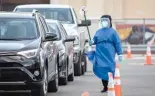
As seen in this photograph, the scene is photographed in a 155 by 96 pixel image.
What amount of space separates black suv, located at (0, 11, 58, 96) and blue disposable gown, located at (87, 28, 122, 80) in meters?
1.24

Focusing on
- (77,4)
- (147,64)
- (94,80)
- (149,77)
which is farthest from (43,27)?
(77,4)

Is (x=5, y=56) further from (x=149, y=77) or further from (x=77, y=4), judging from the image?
(x=77, y=4)

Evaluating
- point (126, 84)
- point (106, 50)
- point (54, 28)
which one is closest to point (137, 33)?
point (126, 84)

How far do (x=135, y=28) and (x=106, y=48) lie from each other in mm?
22715

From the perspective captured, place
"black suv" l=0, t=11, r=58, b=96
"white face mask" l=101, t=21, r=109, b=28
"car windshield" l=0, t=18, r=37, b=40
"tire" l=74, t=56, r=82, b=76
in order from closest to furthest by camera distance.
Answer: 1. "black suv" l=0, t=11, r=58, b=96
2. "car windshield" l=0, t=18, r=37, b=40
3. "white face mask" l=101, t=21, r=109, b=28
4. "tire" l=74, t=56, r=82, b=76

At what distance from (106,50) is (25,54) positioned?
3.05 meters

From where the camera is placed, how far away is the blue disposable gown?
1529 cm

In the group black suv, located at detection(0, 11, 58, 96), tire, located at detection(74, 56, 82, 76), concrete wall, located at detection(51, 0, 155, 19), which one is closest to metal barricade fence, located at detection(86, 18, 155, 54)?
concrete wall, located at detection(51, 0, 155, 19)

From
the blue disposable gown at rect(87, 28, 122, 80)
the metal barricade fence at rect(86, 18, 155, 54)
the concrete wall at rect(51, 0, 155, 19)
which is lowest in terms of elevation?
the metal barricade fence at rect(86, 18, 155, 54)

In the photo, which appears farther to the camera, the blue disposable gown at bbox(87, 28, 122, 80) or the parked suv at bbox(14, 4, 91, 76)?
the parked suv at bbox(14, 4, 91, 76)

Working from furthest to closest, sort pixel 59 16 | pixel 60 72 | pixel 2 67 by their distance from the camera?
pixel 59 16, pixel 60 72, pixel 2 67

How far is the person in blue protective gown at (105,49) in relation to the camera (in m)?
15.3

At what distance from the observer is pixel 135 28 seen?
37906 mm

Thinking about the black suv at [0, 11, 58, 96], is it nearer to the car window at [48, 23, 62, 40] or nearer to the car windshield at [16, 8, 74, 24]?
the car window at [48, 23, 62, 40]
